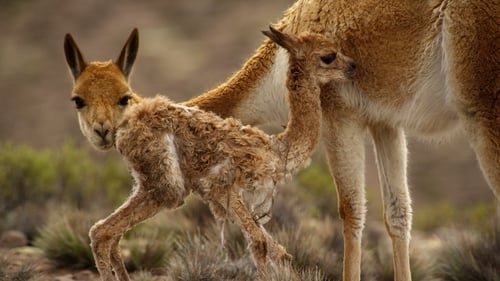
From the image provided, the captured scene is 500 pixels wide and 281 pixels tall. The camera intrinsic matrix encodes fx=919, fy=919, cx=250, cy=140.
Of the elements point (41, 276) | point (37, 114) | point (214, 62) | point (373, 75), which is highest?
point (214, 62)

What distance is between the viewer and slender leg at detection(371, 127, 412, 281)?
28.6 feet

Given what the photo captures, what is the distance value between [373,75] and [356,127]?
1.69ft

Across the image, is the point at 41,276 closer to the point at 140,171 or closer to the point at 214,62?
the point at 140,171

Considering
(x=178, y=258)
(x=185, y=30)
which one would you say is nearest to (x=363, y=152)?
(x=178, y=258)

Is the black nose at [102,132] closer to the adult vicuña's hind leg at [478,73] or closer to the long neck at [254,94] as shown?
the long neck at [254,94]

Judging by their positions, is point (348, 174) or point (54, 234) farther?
point (54, 234)

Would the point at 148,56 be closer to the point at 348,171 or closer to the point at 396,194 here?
the point at 396,194

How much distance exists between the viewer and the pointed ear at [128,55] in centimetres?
818

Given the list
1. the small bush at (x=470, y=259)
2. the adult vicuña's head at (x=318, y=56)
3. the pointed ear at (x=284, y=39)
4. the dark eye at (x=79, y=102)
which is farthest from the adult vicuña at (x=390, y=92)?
the small bush at (x=470, y=259)

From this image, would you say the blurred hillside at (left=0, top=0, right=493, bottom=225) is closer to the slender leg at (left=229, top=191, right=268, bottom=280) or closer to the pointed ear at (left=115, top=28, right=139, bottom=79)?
the pointed ear at (left=115, top=28, right=139, bottom=79)

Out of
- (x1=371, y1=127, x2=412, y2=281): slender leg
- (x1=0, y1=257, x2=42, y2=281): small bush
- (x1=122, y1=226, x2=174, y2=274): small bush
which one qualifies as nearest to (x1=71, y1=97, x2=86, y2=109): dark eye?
(x1=0, y1=257, x2=42, y2=281): small bush

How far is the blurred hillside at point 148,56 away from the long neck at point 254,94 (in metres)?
22.5

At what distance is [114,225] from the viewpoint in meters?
6.91

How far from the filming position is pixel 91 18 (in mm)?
44188
